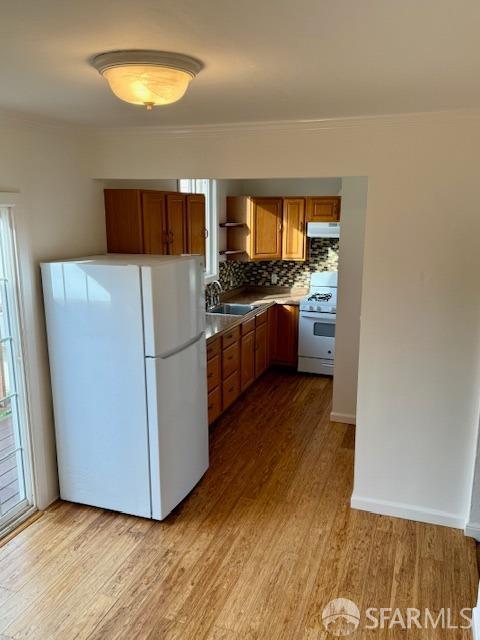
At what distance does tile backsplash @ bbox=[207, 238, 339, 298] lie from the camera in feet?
19.9

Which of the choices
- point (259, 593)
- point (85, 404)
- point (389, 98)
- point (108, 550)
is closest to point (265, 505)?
point (259, 593)

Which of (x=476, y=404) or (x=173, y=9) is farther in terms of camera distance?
(x=476, y=404)

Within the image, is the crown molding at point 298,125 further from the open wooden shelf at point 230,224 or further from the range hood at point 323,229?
the range hood at point 323,229

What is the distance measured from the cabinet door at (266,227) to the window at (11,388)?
133 inches

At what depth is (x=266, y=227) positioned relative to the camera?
5.94 m

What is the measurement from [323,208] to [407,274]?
293 centimetres

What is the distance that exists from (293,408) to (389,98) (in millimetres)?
3216

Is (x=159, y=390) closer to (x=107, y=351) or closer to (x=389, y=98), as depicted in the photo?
(x=107, y=351)

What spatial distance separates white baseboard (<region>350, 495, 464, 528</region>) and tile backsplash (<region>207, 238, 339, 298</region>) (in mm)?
3210

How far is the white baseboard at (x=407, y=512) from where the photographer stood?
3.13 meters

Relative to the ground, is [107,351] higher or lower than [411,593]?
higher

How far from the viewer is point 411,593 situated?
2.61 m

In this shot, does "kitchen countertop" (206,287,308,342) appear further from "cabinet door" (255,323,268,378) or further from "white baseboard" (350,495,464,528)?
"white baseboard" (350,495,464,528)

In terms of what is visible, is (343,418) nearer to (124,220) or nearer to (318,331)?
(318,331)
